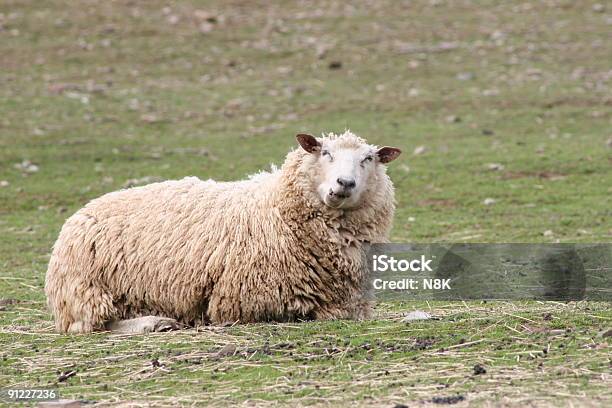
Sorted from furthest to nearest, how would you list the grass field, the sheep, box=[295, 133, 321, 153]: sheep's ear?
box=[295, 133, 321, 153]: sheep's ear → the sheep → the grass field

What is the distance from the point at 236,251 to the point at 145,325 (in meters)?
0.91

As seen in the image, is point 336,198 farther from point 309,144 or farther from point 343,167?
point 309,144

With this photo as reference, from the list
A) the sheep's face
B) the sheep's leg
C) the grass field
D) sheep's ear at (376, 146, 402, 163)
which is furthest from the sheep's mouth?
the sheep's leg

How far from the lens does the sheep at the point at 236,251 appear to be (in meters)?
9.03

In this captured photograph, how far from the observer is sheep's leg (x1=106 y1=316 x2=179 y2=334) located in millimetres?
8906

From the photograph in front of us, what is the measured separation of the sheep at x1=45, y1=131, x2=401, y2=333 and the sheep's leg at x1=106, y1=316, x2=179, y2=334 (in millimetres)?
11

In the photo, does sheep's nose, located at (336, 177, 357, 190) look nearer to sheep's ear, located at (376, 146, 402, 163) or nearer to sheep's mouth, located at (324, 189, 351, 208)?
sheep's mouth, located at (324, 189, 351, 208)

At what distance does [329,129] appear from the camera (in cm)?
2145

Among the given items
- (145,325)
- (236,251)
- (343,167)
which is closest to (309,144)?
(343,167)

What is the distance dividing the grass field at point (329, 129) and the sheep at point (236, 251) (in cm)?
42

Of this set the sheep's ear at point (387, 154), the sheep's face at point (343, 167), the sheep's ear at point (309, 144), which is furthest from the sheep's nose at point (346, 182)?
the sheep's ear at point (387, 154)

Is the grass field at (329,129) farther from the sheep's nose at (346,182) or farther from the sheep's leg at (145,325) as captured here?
the sheep's nose at (346,182)

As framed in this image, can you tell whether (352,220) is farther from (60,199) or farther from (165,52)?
(165,52)

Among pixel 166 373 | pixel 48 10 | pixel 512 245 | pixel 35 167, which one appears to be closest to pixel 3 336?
pixel 166 373
